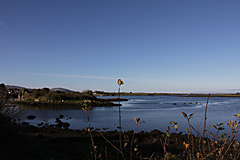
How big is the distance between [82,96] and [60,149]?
45.5 m

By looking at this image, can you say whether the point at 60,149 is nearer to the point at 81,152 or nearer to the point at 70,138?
the point at 81,152

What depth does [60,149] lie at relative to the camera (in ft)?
29.7

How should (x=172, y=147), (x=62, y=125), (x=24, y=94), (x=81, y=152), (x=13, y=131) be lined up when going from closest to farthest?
(x=13, y=131)
(x=81, y=152)
(x=172, y=147)
(x=62, y=125)
(x=24, y=94)

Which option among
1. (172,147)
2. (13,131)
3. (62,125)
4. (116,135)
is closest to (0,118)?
(13,131)

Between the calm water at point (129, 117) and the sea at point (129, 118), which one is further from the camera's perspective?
the calm water at point (129, 117)

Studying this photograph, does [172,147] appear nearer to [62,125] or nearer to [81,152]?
[81,152]

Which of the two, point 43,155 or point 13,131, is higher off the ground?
point 13,131

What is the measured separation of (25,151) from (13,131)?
140 centimetres

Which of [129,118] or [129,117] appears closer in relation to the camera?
[129,118]

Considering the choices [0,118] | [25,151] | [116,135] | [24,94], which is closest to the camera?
[25,151]

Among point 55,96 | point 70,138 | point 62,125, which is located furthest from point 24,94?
point 70,138

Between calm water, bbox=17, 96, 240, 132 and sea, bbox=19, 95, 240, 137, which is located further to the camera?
calm water, bbox=17, 96, 240, 132

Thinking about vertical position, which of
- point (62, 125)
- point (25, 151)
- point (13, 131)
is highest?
point (13, 131)

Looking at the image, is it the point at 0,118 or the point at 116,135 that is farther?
the point at 116,135
